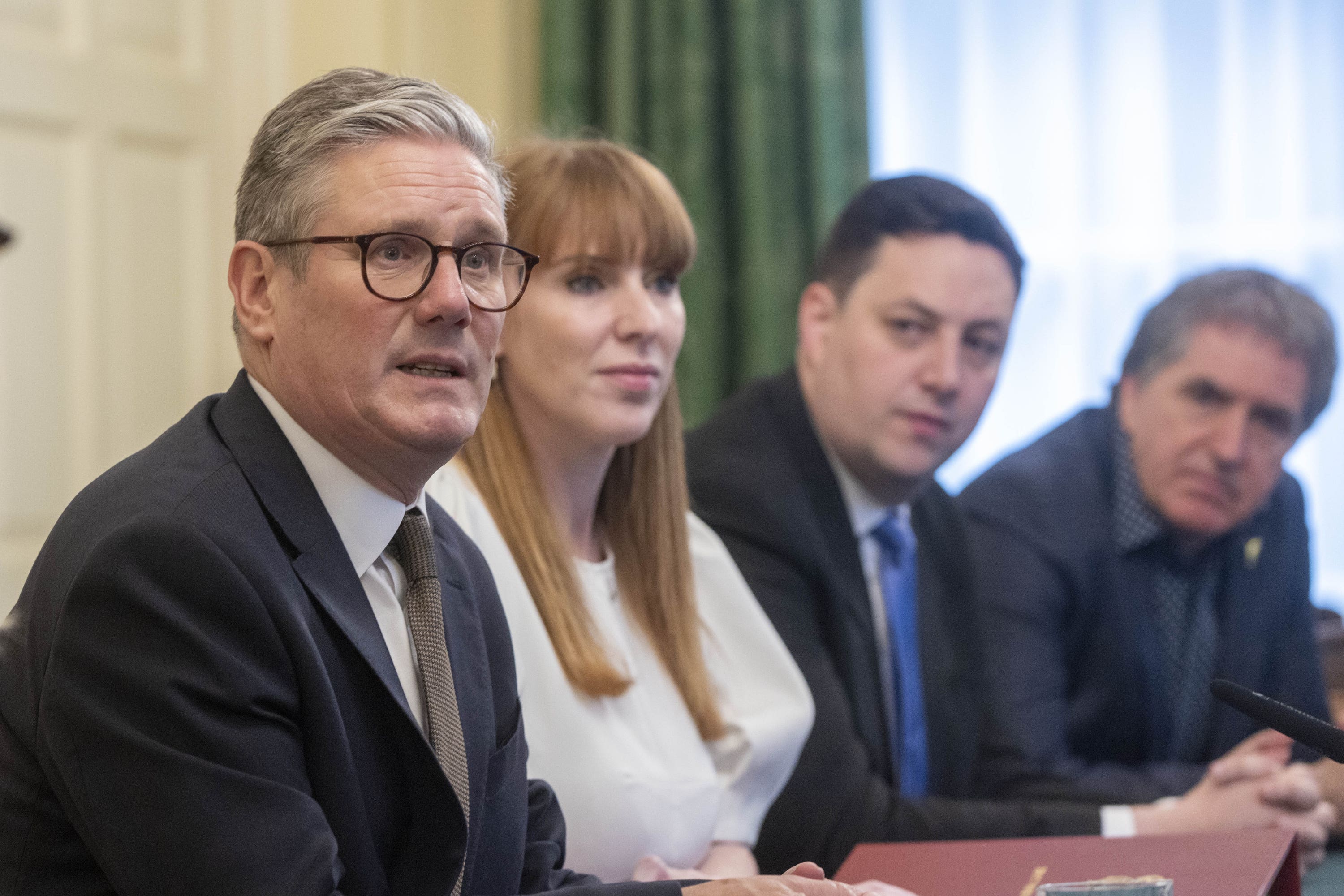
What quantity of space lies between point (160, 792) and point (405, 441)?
0.96 feet

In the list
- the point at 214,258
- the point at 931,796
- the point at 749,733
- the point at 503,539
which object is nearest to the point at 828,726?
the point at 749,733

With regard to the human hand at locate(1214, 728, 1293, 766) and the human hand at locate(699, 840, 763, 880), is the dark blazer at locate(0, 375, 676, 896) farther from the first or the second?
the human hand at locate(1214, 728, 1293, 766)

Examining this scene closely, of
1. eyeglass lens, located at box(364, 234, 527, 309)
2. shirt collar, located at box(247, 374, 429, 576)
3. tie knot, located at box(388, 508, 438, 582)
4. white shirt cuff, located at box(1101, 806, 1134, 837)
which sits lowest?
white shirt cuff, located at box(1101, 806, 1134, 837)

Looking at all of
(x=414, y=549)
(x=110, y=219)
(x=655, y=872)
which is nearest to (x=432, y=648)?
(x=414, y=549)

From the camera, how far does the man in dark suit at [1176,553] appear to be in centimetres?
210

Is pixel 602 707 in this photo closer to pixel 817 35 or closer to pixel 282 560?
pixel 282 560

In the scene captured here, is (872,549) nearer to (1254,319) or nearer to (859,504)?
(859,504)

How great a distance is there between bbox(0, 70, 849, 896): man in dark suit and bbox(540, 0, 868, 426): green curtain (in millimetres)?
2225

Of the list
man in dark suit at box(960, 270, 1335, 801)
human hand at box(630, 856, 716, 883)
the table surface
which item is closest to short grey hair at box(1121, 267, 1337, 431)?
man in dark suit at box(960, 270, 1335, 801)

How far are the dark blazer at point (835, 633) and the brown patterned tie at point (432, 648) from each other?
0.80 m

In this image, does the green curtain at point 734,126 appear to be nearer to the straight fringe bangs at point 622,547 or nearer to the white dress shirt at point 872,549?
the white dress shirt at point 872,549

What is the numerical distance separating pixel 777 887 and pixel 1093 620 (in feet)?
4.41

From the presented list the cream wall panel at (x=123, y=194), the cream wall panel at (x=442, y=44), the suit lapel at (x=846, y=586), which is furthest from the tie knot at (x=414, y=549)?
the cream wall panel at (x=442, y=44)

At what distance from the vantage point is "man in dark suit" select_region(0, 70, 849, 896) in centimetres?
82
